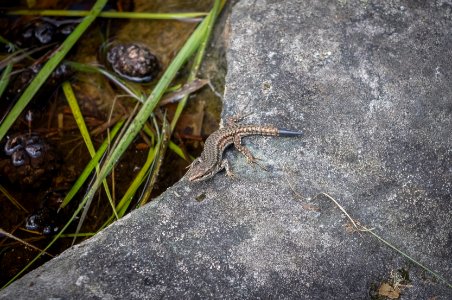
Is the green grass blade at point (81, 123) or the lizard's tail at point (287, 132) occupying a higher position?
the lizard's tail at point (287, 132)

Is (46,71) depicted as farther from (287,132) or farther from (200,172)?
(287,132)

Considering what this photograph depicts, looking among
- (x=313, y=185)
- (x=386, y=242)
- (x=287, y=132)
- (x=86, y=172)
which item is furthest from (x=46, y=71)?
(x=386, y=242)

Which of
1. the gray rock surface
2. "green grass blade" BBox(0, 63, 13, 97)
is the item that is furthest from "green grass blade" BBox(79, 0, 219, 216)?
"green grass blade" BBox(0, 63, 13, 97)

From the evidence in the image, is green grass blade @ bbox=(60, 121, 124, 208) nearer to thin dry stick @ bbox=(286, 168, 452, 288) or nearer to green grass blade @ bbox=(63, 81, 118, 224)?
green grass blade @ bbox=(63, 81, 118, 224)

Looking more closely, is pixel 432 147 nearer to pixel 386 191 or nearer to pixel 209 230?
pixel 386 191

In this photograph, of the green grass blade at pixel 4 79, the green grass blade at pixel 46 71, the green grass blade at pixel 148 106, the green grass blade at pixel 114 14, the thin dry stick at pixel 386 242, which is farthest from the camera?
the green grass blade at pixel 114 14


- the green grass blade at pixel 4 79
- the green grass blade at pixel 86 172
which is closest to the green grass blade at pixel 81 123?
the green grass blade at pixel 86 172

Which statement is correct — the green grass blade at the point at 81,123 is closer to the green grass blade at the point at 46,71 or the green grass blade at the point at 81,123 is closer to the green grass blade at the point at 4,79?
the green grass blade at the point at 46,71
